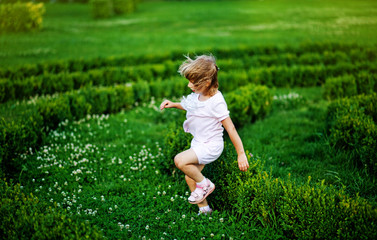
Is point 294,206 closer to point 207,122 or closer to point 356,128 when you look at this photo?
point 207,122

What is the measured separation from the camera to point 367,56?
1084 cm

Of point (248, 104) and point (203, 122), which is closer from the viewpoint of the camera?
point (203, 122)

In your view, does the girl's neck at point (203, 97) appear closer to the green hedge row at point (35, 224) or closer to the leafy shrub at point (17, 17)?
the green hedge row at point (35, 224)

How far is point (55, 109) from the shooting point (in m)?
6.52

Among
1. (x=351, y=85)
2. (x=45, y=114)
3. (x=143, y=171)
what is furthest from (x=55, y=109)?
(x=351, y=85)

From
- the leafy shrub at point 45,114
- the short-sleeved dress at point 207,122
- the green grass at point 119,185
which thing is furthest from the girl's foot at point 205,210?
the leafy shrub at point 45,114

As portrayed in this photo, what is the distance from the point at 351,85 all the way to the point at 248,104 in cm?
300

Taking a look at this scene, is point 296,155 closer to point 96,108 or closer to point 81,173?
point 81,173

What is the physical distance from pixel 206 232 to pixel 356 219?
5.15ft

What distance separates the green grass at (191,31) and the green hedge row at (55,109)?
4.12m

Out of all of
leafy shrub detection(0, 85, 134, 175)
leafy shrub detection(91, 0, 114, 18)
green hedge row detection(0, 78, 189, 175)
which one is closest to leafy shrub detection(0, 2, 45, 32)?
leafy shrub detection(91, 0, 114, 18)

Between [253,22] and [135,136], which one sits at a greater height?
[253,22]

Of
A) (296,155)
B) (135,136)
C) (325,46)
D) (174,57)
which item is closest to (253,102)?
(296,155)

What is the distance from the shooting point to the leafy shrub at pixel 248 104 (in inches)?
262
